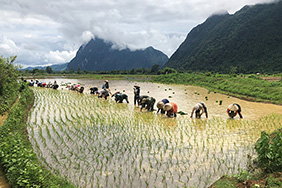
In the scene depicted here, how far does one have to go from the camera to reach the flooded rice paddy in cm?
561

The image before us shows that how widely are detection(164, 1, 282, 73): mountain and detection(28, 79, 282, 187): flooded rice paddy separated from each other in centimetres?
5258

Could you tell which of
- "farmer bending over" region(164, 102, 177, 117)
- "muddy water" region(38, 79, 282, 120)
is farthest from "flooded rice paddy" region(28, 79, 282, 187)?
"muddy water" region(38, 79, 282, 120)

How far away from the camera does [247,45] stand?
81.4 m

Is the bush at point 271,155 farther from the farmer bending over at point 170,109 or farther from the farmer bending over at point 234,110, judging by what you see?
the farmer bending over at point 170,109

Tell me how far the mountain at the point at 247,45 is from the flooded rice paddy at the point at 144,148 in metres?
52.6

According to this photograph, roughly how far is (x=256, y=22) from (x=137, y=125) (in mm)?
99520

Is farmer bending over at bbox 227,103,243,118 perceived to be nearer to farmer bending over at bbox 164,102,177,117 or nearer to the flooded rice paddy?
the flooded rice paddy

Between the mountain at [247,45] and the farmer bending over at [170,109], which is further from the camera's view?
the mountain at [247,45]

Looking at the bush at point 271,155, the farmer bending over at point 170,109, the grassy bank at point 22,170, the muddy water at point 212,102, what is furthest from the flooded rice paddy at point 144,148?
the muddy water at point 212,102

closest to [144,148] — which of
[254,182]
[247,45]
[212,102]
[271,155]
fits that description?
[254,182]

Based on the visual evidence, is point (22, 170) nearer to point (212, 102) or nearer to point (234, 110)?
point (234, 110)

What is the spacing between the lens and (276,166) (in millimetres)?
5117

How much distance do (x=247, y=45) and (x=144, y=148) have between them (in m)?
87.8

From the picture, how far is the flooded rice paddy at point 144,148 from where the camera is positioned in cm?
561
